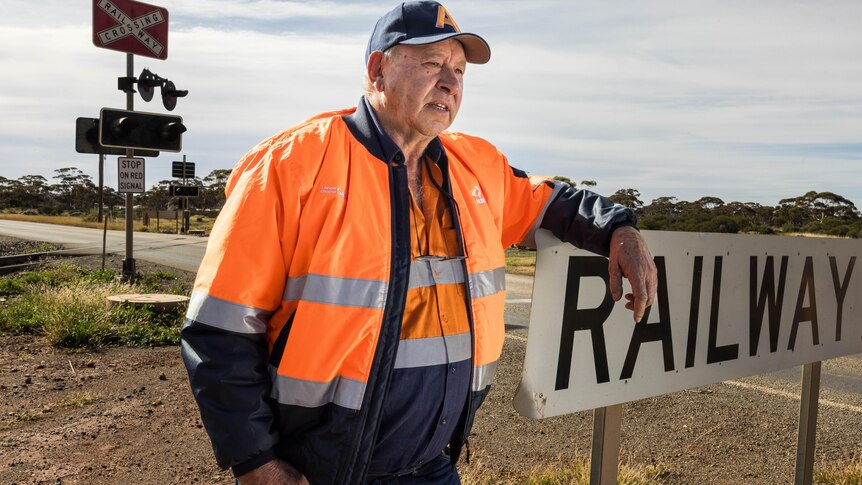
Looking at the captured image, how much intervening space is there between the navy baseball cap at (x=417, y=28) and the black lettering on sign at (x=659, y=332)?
1174 mm

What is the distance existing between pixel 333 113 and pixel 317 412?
3.14 feet

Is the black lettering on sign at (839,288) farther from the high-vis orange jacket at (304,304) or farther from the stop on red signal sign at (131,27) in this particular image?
the stop on red signal sign at (131,27)

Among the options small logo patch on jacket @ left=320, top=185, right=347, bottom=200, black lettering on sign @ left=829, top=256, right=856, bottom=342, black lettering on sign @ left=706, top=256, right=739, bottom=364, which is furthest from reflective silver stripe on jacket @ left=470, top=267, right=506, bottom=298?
black lettering on sign @ left=829, top=256, right=856, bottom=342

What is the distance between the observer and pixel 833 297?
3943 mm

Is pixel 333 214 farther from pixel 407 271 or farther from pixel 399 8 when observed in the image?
pixel 399 8

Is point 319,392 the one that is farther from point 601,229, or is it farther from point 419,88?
point 601,229

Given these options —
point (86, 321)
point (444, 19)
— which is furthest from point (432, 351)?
point (86, 321)

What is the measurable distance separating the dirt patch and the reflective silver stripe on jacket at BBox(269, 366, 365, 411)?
93.2 inches

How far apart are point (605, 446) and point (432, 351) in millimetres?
962

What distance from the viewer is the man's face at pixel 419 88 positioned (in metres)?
2.35

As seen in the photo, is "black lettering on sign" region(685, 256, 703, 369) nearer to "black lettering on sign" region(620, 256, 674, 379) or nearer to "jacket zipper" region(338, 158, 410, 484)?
"black lettering on sign" region(620, 256, 674, 379)

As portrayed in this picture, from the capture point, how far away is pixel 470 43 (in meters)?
2.47

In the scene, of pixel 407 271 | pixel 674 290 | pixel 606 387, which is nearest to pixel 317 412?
pixel 407 271

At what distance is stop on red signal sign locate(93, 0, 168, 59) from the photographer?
525 inches
